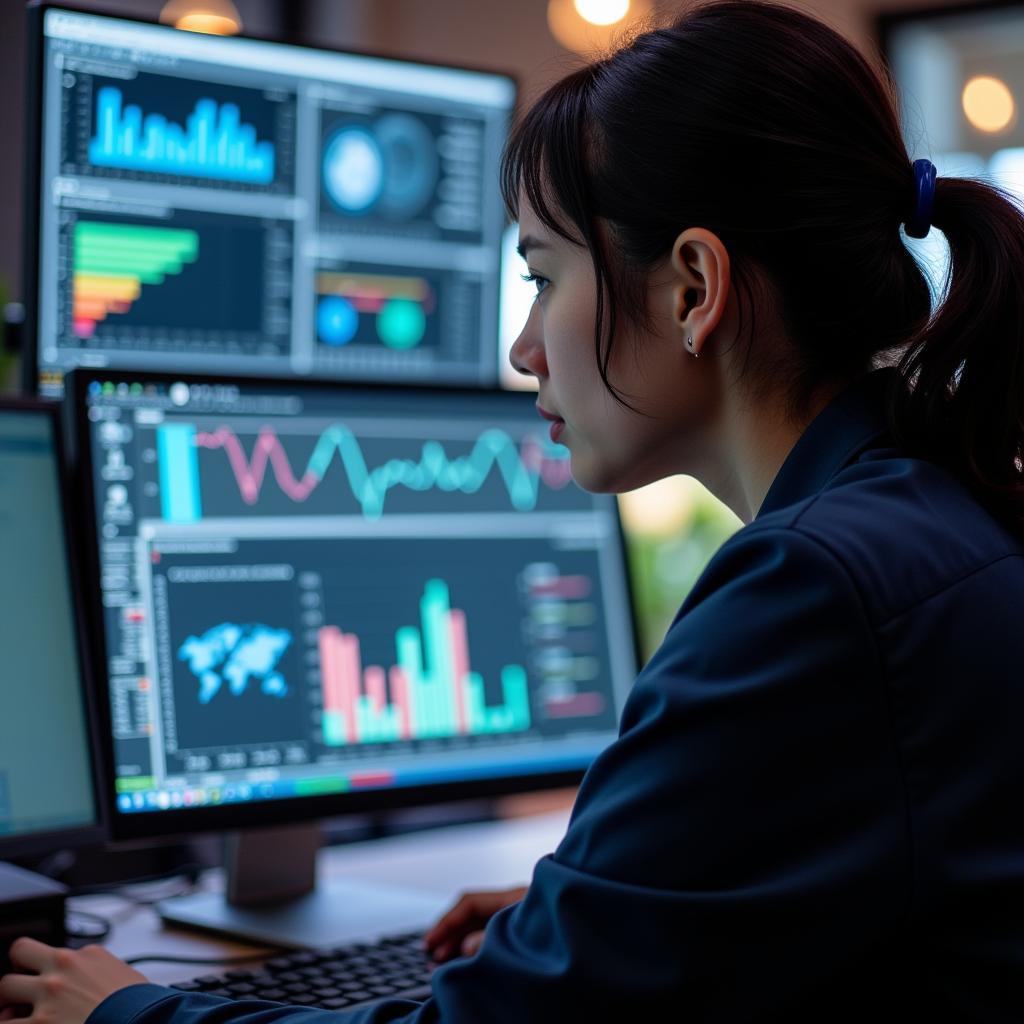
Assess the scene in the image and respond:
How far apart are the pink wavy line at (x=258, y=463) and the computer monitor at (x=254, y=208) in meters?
0.06

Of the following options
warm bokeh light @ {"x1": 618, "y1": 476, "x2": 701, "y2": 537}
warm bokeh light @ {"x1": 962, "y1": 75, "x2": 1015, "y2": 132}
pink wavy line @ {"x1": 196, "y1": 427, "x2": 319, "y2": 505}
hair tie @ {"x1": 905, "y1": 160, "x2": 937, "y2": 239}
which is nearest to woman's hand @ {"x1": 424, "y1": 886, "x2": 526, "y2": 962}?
pink wavy line @ {"x1": 196, "y1": 427, "x2": 319, "y2": 505}

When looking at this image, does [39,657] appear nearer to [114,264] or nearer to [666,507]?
[114,264]

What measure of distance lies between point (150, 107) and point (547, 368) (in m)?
0.59

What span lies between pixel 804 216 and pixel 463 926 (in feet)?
1.93

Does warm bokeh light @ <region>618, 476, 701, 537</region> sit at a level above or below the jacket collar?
below

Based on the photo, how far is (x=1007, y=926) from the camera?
2.30ft

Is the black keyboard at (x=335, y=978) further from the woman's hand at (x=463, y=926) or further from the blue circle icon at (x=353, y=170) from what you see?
the blue circle icon at (x=353, y=170)

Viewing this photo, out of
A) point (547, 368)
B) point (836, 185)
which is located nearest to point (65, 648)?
point (547, 368)

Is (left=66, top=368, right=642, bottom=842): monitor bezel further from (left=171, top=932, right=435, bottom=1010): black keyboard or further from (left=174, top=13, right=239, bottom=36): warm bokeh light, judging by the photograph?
(left=174, top=13, right=239, bottom=36): warm bokeh light

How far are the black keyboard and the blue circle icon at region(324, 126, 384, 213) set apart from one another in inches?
30.5

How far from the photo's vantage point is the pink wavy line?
1220 mm

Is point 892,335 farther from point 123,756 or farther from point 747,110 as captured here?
point 123,756

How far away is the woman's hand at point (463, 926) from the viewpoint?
1086mm

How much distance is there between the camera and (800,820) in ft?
2.17
